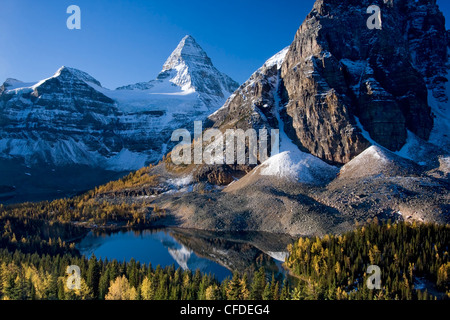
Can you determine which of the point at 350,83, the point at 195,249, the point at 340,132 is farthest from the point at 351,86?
the point at 195,249

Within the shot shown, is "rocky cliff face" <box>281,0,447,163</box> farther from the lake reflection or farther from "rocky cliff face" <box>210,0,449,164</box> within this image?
the lake reflection

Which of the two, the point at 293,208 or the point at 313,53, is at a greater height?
the point at 313,53

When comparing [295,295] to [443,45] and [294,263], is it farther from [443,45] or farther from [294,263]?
[443,45]

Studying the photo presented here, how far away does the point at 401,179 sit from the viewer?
91500 mm

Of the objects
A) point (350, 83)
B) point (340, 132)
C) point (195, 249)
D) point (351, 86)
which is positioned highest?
point (350, 83)

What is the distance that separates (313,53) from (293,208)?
253ft

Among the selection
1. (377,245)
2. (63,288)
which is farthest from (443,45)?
(63,288)

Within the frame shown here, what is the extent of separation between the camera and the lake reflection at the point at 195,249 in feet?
221

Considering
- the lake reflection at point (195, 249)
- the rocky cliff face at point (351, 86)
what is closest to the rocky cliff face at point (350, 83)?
the rocky cliff face at point (351, 86)

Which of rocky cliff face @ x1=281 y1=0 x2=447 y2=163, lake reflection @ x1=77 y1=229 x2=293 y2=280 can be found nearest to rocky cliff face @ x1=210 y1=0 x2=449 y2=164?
rocky cliff face @ x1=281 y1=0 x2=447 y2=163

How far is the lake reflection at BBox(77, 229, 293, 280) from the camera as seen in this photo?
6750cm

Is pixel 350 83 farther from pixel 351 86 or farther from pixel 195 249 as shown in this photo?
pixel 195 249

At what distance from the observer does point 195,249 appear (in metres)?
79.3

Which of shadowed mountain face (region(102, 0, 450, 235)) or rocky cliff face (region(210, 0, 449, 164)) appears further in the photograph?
rocky cliff face (region(210, 0, 449, 164))
